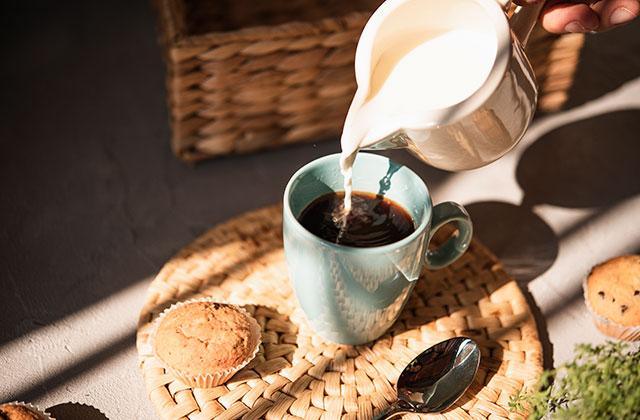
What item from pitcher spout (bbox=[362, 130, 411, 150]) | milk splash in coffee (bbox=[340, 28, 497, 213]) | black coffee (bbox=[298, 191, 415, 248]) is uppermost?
milk splash in coffee (bbox=[340, 28, 497, 213])

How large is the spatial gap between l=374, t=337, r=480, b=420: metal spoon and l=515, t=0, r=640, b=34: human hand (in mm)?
394

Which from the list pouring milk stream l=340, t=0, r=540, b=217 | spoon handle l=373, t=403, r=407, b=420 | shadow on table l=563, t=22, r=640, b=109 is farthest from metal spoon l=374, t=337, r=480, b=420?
shadow on table l=563, t=22, r=640, b=109

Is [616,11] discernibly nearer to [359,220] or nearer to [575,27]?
[575,27]

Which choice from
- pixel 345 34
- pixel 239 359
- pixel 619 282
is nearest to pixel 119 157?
pixel 345 34

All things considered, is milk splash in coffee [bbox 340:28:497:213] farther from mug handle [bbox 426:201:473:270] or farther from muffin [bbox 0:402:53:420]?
muffin [bbox 0:402:53:420]

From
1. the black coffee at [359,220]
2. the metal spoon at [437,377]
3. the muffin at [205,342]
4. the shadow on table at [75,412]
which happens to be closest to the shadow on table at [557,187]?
the metal spoon at [437,377]

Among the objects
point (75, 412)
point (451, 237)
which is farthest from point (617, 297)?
point (75, 412)

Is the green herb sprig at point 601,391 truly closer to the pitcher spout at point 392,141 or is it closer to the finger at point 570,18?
the pitcher spout at point 392,141

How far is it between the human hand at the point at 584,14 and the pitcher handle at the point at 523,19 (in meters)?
0.07

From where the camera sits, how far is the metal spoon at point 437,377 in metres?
0.80

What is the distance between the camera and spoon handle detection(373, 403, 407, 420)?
0.79 metres

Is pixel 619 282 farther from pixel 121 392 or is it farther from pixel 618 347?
pixel 121 392

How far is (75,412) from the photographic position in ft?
2.75

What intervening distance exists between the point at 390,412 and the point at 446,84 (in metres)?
0.35
